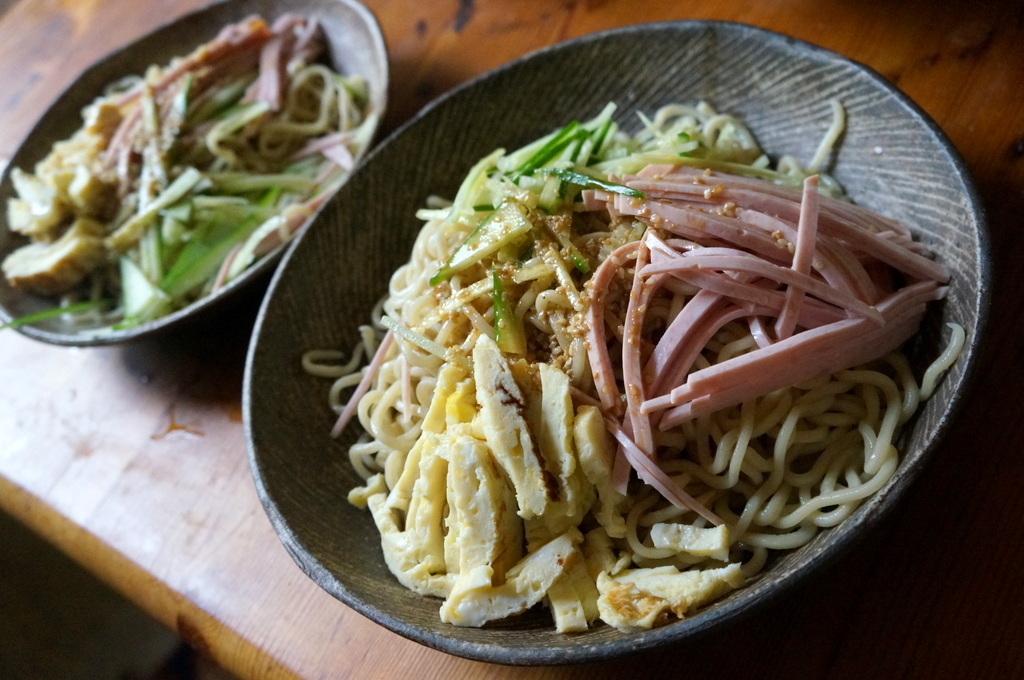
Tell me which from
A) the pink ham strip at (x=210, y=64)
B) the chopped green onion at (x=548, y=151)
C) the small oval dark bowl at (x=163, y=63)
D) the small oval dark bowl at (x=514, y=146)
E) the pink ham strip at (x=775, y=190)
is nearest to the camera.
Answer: the small oval dark bowl at (x=514, y=146)

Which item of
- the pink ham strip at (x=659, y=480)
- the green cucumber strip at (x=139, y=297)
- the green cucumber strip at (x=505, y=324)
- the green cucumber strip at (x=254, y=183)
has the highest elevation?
the green cucumber strip at (x=505, y=324)

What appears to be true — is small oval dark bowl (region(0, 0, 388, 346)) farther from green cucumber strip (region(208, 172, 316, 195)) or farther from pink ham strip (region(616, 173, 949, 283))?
pink ham strip (region(616, 173, 949, 283))

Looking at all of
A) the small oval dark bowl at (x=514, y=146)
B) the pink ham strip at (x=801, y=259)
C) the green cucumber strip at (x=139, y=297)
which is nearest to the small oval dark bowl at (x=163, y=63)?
the green cucumber strip at (x=139, y=297)

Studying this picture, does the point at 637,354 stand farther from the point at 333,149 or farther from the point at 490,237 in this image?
the point at 333,149

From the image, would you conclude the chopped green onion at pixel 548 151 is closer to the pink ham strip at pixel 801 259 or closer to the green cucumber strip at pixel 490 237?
the green cucumber strip at pixel 490 237

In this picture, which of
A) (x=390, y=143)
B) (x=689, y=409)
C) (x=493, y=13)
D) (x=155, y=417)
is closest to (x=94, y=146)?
(x=155, y=417)

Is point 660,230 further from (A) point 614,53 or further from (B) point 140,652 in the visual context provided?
(B) point 140,652

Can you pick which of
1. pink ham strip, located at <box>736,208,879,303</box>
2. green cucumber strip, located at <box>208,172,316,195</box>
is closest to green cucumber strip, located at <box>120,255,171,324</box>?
green cucumber strip, located at <box>208,172,316,195</box>
